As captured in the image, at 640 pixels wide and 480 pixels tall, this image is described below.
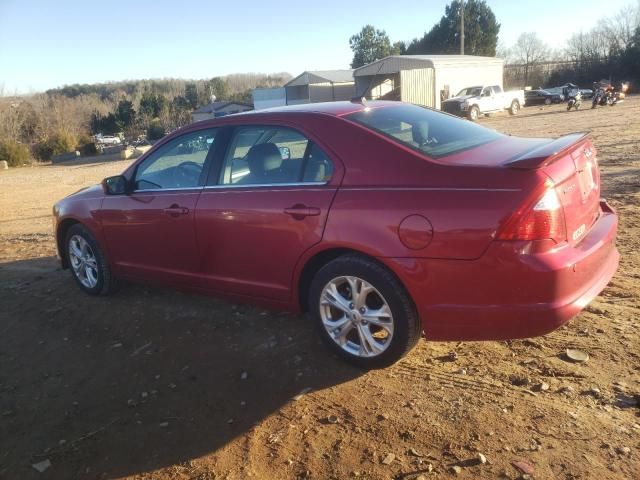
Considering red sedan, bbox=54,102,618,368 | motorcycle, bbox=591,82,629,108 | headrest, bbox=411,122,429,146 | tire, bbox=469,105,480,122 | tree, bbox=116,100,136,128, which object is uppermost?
tree, bbox=116,100,136,128

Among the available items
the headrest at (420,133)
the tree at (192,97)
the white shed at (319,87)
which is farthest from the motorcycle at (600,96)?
the tree at (192,97)

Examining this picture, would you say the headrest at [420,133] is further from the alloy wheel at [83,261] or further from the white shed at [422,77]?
the white shed at [422,77]

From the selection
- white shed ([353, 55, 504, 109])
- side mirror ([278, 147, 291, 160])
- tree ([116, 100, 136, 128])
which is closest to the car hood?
side mirror ([278, 147, 291, 160])

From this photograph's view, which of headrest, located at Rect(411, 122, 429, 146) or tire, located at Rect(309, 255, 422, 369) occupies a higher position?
headrest, located at Rect(411, 122, 429, 146)

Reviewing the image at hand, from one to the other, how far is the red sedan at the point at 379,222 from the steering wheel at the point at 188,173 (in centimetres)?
2

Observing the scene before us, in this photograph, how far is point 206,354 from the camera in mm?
3887

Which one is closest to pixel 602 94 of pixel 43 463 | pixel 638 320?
pixel 638 320

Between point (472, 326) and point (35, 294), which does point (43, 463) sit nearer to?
point (472, 326)

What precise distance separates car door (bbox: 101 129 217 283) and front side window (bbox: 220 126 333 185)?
0.86 ft

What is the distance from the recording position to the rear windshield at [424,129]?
11.1 ft

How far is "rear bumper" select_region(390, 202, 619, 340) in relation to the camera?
2748 mm

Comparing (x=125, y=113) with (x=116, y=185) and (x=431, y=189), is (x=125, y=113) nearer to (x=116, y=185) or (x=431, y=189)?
(x=116, y=185)

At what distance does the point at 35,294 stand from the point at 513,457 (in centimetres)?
492

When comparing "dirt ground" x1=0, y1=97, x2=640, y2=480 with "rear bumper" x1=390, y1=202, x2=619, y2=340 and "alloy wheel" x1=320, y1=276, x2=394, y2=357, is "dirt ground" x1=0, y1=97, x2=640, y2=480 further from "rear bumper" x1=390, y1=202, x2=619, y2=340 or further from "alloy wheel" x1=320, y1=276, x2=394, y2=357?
"rear bumper" x1=390, y1=202, x2=619, y2=340
